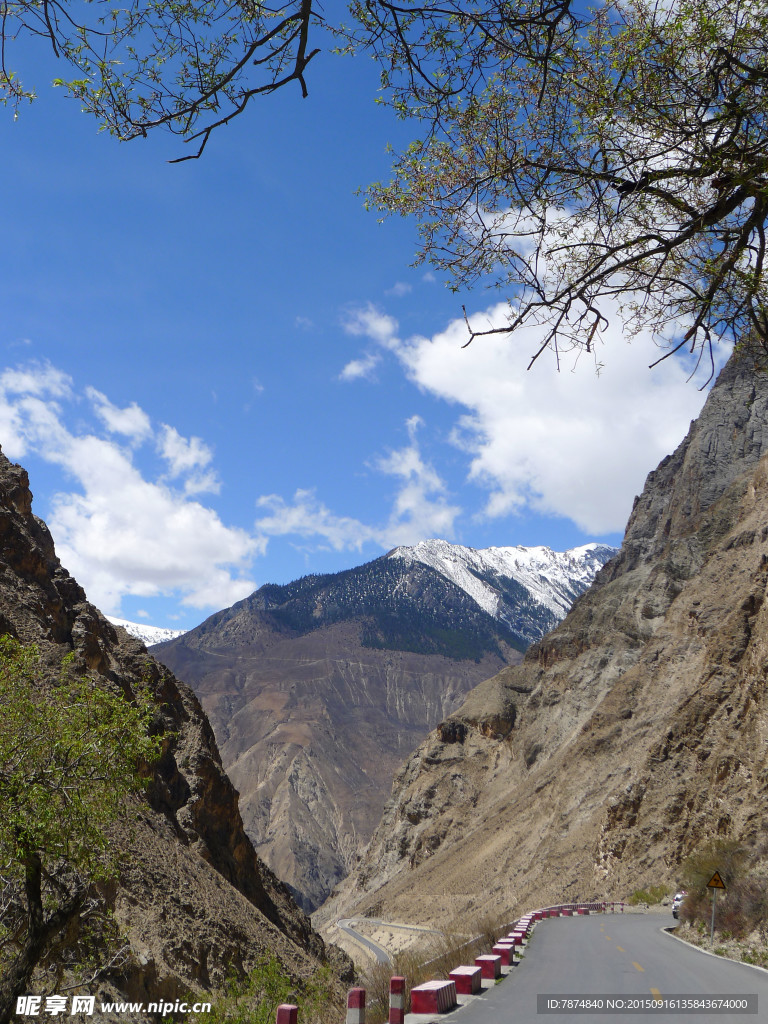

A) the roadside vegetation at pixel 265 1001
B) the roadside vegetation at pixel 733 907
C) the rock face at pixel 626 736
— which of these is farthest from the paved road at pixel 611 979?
the rock face at pixel 626 736

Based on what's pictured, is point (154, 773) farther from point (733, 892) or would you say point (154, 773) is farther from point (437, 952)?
point (733, 892)

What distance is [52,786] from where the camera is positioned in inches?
400

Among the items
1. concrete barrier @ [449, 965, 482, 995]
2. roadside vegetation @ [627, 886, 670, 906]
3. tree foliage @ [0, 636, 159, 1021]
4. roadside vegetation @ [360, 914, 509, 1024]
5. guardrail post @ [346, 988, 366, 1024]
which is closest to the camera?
guardrail post @ [346, 988, 366, 1024]

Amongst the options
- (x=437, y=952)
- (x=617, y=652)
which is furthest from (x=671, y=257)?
(x=617, y=652)

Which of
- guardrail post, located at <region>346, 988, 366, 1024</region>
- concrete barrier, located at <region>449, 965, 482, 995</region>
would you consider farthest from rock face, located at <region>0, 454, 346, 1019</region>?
guardrail post, located at <region>346, 988, 366, 1024</region>

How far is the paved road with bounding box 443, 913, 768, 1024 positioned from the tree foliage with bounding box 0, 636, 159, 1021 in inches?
201

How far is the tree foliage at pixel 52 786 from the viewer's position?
984cm

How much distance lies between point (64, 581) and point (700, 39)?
98.6ft

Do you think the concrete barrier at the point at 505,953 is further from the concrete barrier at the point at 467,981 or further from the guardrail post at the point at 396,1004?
the guardrail post at the point at 396,1004

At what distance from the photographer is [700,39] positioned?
A: 608 centimetres

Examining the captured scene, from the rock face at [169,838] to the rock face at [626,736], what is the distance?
59.5 feet

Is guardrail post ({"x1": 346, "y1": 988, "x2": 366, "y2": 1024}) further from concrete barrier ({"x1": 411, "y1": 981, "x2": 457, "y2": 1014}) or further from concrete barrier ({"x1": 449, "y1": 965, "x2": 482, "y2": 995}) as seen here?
concrete barrier ({"x1": 449, "y1": 965, "x2": 482, "y2": 995})

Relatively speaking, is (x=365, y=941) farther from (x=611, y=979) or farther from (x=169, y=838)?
(x=611, y=979)

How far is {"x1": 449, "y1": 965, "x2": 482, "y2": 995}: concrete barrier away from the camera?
10977mm
